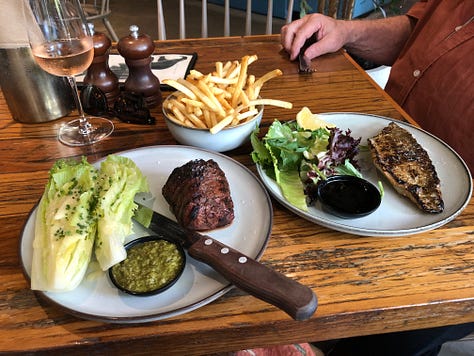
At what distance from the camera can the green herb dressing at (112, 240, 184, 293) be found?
2.78ft

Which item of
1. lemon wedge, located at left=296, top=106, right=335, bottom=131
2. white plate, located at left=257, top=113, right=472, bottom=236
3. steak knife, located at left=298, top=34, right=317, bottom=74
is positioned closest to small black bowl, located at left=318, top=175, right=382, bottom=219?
white plate, located at left=257, top=113, right=472, bottom=236

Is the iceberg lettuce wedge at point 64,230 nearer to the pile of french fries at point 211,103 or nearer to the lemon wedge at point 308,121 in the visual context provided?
the pile of french fries at point 211,103

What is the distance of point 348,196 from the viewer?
1090 mm

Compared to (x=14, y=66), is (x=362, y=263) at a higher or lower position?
lower

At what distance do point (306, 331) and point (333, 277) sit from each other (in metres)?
0.13

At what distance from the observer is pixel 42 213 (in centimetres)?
96

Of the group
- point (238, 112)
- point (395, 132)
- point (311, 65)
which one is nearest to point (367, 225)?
point (395, 132)

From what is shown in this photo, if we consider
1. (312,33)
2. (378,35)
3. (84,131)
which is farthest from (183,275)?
(378,35)

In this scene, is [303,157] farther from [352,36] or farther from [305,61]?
[352,36]

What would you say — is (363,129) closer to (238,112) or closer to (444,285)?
(238,112)

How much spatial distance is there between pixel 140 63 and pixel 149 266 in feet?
2.89

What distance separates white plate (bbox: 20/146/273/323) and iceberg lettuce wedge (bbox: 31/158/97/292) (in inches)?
1.2

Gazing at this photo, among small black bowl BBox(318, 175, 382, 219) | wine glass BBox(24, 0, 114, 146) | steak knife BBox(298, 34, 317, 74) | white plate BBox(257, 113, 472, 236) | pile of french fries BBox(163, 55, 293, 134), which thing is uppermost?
wine glass BBox(24, 0, 114, 146)

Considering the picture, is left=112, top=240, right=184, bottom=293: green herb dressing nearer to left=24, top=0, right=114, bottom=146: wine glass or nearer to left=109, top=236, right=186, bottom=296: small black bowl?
left=109, top=236, right=186, bottom=296: small black bowl
